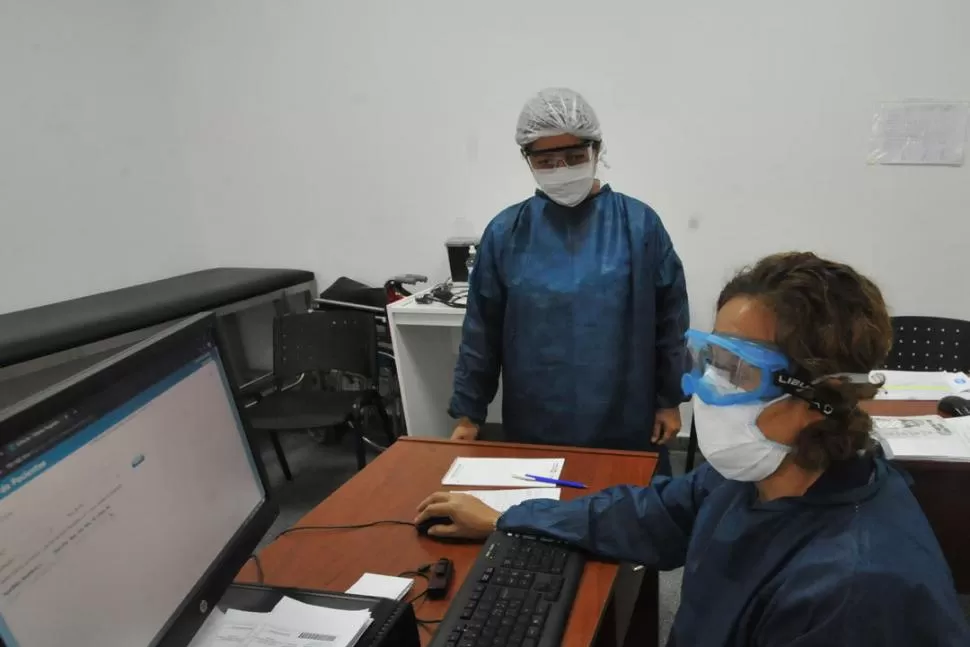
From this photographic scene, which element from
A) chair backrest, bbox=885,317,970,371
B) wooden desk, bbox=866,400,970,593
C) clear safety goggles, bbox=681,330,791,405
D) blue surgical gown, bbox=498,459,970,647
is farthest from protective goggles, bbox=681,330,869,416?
chair backrest, bbox=885,317,970,371

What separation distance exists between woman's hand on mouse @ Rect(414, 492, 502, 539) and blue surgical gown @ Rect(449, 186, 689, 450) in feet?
2.26

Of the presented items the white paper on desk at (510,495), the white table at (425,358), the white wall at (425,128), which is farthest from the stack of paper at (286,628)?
the white wall at (425,128)

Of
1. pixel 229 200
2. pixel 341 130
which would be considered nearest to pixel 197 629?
pixel 341 130

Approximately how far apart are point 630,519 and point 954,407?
1.17 metres

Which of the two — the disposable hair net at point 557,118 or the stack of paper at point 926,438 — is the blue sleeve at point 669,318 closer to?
the disposable hair net at point 557,118

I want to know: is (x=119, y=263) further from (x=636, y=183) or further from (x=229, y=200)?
(x=636, y=183)

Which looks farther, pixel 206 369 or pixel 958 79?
pixel 958 79

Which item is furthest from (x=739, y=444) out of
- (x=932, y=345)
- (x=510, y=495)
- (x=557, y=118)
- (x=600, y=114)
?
(x=600, y=114)

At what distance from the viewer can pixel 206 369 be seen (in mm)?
839

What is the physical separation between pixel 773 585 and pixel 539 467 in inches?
23.7

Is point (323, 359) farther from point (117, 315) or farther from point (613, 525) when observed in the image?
point (613, 525)

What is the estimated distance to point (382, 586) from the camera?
0.99 m

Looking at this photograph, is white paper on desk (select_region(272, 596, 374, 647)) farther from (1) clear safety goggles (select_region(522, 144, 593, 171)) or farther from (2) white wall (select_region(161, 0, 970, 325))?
(2) white wall (select_region(161, 0, 970, 325))

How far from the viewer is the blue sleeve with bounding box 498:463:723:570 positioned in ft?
3.44
